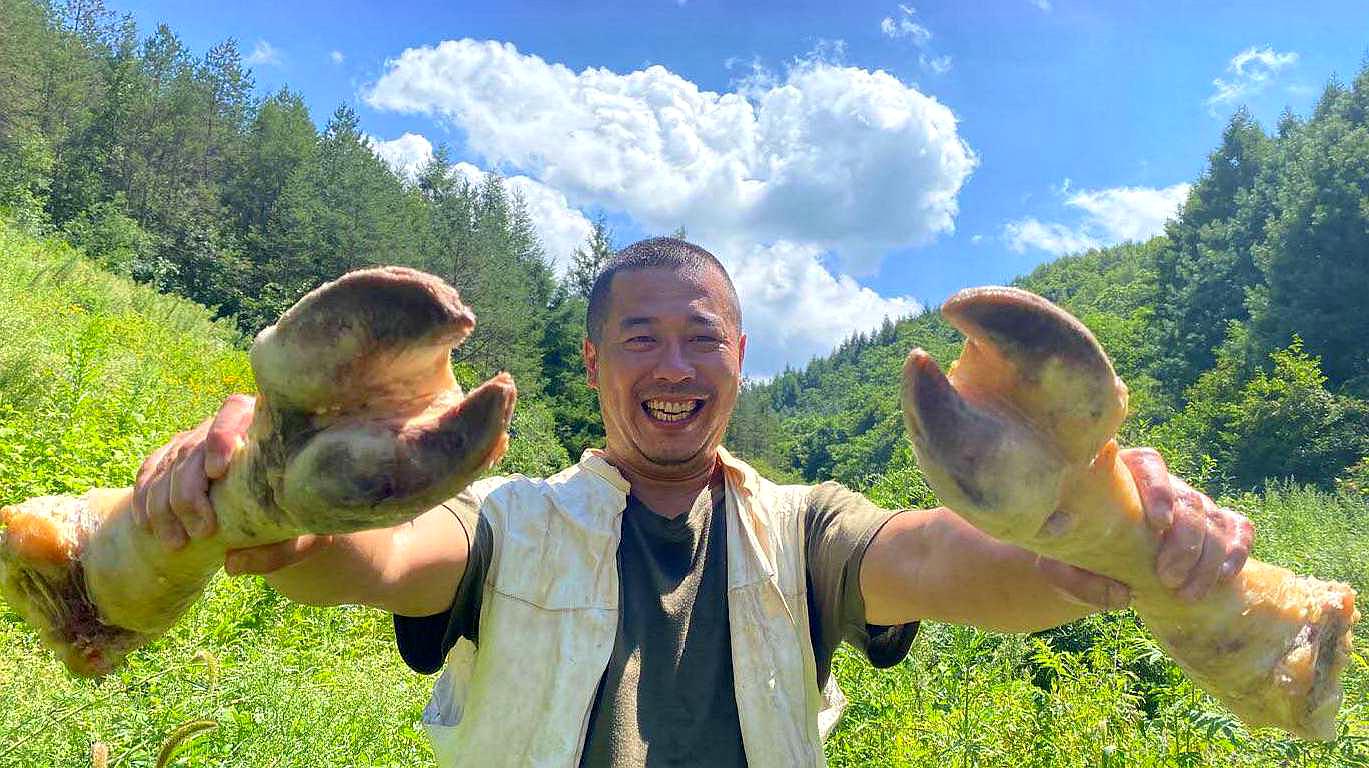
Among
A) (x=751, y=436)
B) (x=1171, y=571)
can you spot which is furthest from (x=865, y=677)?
(x=751, y=436)

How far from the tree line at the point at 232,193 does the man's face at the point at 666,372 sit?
31523mm

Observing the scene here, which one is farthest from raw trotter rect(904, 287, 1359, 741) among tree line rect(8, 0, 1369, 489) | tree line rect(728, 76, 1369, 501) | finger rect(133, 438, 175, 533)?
tree line rect(8, 0, 1369, 489)

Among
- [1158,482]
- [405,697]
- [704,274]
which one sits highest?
[704,274]

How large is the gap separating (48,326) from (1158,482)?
1093cm

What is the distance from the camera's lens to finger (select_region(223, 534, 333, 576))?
1297 mm

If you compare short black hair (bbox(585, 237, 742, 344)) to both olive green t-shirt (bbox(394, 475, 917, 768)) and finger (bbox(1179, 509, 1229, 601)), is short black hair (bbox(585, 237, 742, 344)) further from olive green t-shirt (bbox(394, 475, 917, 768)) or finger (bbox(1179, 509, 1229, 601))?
finger (bbox(1179, 509, 1229, 601))

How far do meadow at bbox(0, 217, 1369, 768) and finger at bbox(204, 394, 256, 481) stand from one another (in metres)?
0.70

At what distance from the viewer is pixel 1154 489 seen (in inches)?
49.8

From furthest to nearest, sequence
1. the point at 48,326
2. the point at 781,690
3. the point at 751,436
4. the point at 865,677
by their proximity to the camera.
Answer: the point at 751,436 → the point at 48,326 → the point at 865,677 → the point at 781,690

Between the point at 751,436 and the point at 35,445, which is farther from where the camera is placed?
the point at 751,436

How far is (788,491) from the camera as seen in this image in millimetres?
2082

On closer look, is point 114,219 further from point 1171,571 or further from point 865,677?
point 1171,571

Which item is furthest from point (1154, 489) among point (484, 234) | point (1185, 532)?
point (484, 234)

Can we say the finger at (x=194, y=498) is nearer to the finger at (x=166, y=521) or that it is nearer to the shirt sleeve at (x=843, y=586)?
the finger at (x=166, y=521)
